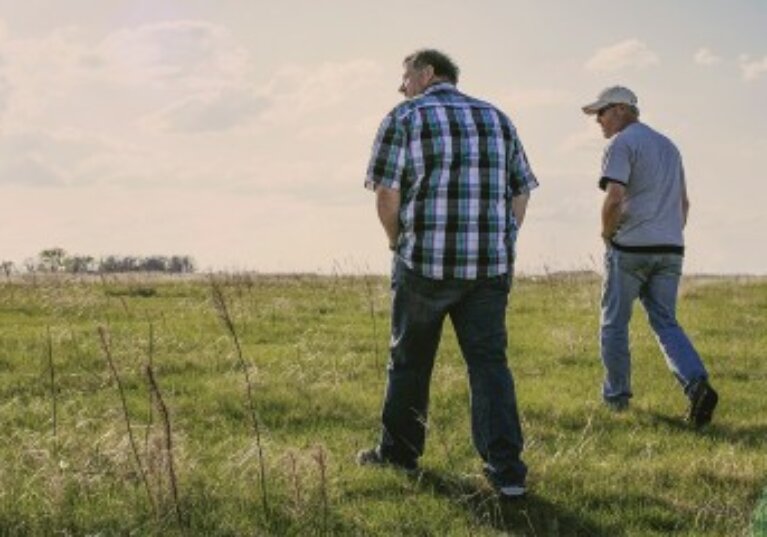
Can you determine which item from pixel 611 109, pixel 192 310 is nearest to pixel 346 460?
pixel 611 109

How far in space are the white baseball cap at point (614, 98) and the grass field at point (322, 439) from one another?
2.49 metres

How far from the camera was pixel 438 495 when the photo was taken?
6133 millimetres

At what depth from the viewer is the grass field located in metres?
5.63

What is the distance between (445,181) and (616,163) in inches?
117

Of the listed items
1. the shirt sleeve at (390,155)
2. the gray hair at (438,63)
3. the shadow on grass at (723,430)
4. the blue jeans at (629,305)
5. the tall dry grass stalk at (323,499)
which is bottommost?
the shadow on grass at (723,430)

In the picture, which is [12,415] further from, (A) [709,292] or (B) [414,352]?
(A) [709,292]

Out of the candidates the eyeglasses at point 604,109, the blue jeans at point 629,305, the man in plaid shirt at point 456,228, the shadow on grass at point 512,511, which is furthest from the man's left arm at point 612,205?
the shadow on grass at point 512,511

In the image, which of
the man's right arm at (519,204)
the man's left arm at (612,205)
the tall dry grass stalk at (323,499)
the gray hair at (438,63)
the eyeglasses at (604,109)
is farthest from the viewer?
the eyeglasses at (604,109)

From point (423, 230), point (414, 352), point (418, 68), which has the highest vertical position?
point (418, 68)

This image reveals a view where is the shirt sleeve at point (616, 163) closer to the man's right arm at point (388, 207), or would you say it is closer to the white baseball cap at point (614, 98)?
the white baseball cap at point (614, 98)

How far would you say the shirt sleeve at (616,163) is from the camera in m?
8.66

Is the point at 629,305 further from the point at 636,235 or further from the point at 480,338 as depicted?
the point at 480,338

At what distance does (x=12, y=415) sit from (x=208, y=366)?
2810 millimetres

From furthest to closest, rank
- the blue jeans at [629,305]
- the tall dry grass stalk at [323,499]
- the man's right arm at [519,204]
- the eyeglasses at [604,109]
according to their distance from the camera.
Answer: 1. the eyeglasses at [604,109]
2. the blue jeans at [629,305]
3. the man's right arm at [519,204]
4. the tall dry grass stalk at [323,499]
